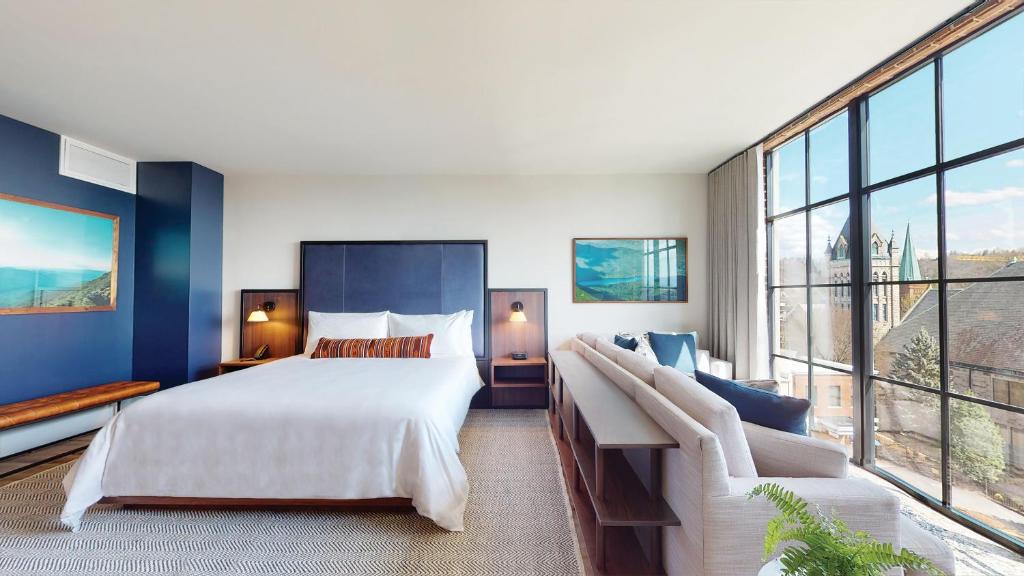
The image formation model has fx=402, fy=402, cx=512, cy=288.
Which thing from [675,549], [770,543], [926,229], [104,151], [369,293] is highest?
[104,151]

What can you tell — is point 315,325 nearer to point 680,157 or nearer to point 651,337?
point 651,337

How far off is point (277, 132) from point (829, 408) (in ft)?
16.3

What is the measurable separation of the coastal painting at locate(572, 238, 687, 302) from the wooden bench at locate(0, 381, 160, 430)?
4.24 metres

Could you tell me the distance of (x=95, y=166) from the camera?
12.2 ft

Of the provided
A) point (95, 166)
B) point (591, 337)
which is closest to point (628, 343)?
point (591, 337)

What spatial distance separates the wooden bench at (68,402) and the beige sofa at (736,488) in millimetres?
4153

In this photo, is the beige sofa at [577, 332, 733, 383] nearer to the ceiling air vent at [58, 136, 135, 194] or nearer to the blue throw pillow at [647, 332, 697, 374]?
the blue throw pillow at [647, 332, 697, 374]

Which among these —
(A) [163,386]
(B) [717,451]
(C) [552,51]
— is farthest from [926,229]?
(A) [163,386]

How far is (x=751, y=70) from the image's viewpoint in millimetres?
2477

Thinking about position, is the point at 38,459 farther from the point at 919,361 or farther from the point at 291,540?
the point at 919,361

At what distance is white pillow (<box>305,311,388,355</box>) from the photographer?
4.01 meters

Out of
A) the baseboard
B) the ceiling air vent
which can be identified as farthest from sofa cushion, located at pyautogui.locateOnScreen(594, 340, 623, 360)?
the ceiling air vent

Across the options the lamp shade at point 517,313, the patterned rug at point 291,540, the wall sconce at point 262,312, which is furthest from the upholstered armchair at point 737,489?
the wall sconce at point 262,312

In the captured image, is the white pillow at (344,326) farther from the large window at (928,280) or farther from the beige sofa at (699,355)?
the large window at (928,280)
